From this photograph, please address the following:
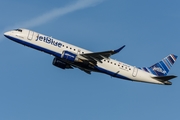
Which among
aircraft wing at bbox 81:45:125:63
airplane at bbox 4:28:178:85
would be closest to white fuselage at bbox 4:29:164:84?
airplane at bbox 4:28:178:85

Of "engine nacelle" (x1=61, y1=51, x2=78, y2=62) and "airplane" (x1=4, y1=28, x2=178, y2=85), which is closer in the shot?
"engine nacelle" (x1=61, y1=51, x2=78, y2=62)

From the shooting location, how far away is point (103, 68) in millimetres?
78062

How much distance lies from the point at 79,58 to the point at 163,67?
18.1m

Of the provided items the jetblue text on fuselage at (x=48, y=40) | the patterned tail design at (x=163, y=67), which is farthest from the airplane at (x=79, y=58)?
the patterned tail design at (x=163, y=67)

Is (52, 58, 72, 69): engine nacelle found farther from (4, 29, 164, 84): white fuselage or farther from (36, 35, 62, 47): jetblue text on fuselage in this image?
(36, 35, 62, 47): jetblue text on fuselage

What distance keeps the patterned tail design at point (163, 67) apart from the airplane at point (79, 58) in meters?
3.22

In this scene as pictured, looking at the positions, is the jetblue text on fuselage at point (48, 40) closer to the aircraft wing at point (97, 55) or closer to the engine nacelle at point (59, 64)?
the engine nacelle at point (59, 64)

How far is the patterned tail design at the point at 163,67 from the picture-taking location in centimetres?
8397

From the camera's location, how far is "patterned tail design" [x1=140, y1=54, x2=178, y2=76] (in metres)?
84.0

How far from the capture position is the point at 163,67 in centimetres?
8569

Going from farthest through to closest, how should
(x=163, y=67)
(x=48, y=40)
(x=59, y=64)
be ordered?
(x=163, y=67) → (x=59, y=64) → (x=48, y=40)

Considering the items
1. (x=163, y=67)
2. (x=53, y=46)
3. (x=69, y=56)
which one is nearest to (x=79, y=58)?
(x=69, y=56)

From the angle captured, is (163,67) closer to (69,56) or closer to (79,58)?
(79,58)

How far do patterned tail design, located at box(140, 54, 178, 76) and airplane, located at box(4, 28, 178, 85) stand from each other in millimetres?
3220
